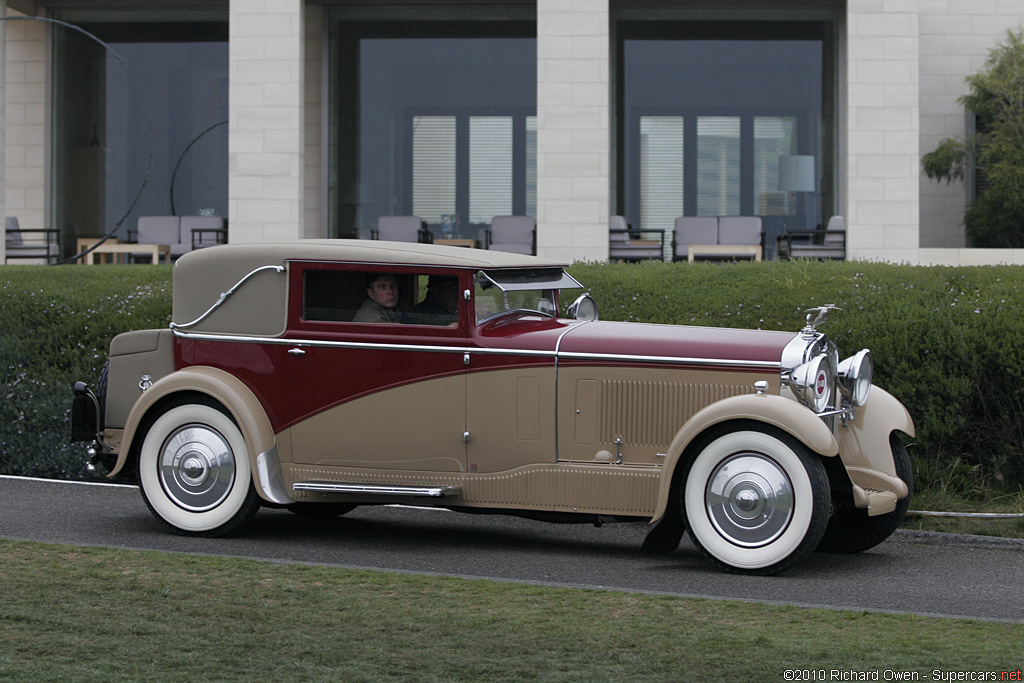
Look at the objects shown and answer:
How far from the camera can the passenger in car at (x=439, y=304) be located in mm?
6895

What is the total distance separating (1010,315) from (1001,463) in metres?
1.04

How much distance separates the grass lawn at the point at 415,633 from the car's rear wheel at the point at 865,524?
1725 millimetres

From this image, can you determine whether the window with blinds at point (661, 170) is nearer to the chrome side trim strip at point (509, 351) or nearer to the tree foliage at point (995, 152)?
the tree foliage at point (995, 152)

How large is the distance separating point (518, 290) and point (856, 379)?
6.60 feet

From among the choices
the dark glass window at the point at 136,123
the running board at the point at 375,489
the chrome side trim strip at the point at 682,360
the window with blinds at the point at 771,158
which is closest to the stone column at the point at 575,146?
the window with blinds at the point at 771,158

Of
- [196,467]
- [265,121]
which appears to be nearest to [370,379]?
[196,467]

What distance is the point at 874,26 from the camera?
1762cm

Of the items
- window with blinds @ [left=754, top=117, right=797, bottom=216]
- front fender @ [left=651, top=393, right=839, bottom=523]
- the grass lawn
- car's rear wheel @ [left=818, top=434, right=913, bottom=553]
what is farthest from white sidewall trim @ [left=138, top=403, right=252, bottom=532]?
window with blinds @ [left=754, top=117, right=797, bottom=216]

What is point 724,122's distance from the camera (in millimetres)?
21422

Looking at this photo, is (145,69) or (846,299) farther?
(145,69)

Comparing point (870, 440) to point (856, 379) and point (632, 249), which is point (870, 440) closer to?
point (856, 379)

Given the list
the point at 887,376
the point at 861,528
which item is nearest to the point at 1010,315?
the point at 887,376

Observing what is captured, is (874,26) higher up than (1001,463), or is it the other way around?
(874,26)

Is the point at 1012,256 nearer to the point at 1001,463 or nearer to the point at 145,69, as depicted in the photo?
the point at 1001,463
